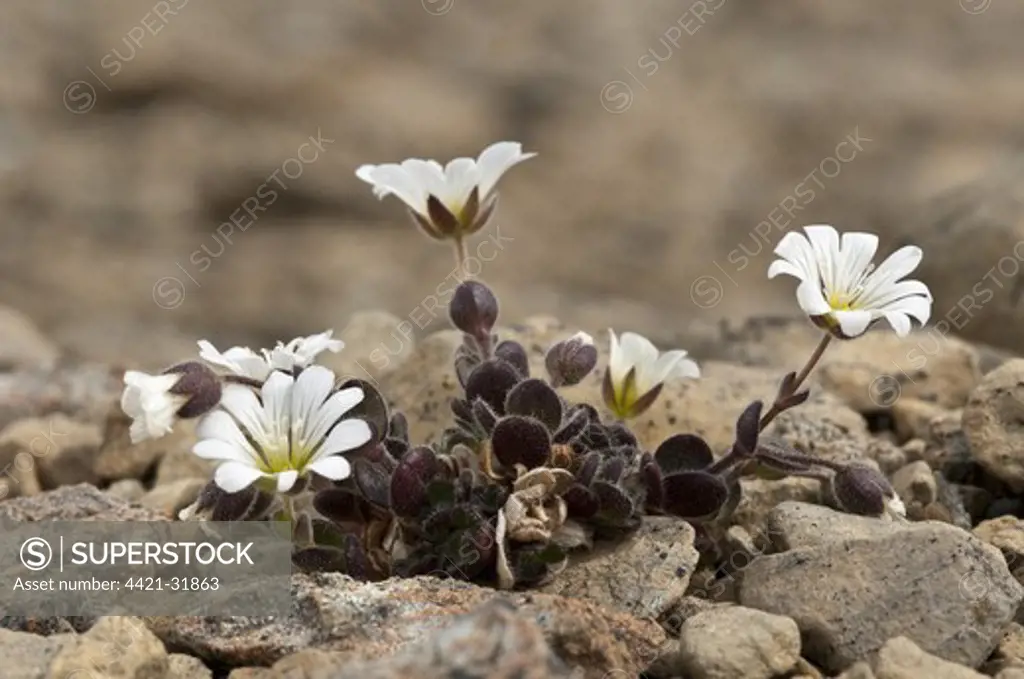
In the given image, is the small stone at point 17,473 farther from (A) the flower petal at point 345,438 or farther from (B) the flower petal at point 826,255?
(B) the flower petal at point 826,255

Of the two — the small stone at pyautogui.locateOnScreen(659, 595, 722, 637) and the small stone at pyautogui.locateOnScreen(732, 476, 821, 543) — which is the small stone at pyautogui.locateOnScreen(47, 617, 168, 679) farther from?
the small stone at pyautogui.locateOnScreen(732, 476, 821, 543)

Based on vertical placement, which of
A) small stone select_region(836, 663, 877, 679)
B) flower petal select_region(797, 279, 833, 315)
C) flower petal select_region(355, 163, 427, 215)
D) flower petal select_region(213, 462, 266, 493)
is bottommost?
small stone select_region(836, 663, 877, 679)

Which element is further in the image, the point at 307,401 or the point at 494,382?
the point at 494,382

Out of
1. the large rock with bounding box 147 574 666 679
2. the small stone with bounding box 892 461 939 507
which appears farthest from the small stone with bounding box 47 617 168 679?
the small stone with bounding box 892 461 939 507

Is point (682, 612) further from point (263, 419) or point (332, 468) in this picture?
point (263, 419)

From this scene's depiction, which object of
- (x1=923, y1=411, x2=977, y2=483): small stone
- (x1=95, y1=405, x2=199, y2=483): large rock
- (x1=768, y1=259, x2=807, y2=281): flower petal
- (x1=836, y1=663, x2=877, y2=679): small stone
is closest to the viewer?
(x1=836, y1=663, x2=877, y2=679): small stone

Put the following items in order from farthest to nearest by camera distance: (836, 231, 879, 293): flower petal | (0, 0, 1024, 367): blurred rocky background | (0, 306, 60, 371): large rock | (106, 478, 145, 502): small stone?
(0, 0, 1024, 367): blurred rocky background, (0, 306, 60, 371): large rock, (106, 478, 145, 502): small stone, (836, 231, 879, 293): flower petal

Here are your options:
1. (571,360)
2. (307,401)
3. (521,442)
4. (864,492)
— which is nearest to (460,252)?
(571,360)
